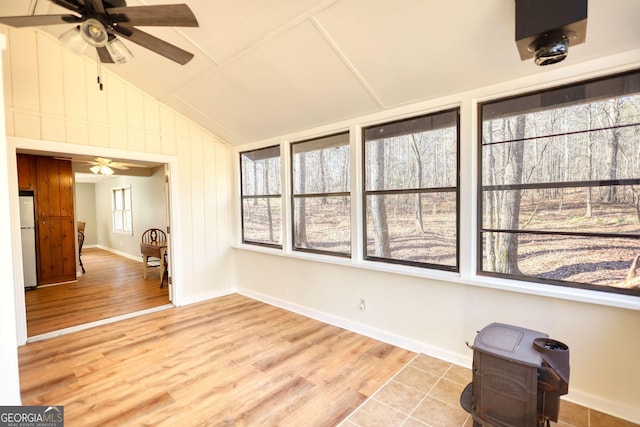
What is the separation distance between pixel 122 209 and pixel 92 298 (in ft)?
16.2

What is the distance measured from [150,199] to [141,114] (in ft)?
13.6

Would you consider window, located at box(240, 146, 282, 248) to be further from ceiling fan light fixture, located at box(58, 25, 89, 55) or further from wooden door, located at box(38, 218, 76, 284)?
wooden door, located at box(38, 218, 76, 284)

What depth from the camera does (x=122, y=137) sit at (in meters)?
3.72

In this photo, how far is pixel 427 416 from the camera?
1987mm

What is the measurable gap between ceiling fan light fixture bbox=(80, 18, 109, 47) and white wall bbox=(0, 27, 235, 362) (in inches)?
34.2

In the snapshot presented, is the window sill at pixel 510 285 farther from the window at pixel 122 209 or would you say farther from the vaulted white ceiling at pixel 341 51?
the window at pixel 122 209

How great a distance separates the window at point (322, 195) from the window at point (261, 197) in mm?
368

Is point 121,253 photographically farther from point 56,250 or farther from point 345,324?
point 345,324

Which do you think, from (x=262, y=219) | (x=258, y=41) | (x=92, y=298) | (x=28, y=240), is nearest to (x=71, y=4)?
(x=258, y=41)

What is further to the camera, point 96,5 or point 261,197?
point 261,197

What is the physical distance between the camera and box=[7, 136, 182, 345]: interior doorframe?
3.00 meters

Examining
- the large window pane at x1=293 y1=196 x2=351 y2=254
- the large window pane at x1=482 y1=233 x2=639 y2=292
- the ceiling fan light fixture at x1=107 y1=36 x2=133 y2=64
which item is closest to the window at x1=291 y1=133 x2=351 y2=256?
the large window pane at x1=293 y1=196 x2=351 y2=254

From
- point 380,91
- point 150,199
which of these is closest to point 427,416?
point 380,91

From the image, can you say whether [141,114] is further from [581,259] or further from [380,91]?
[581,259]
